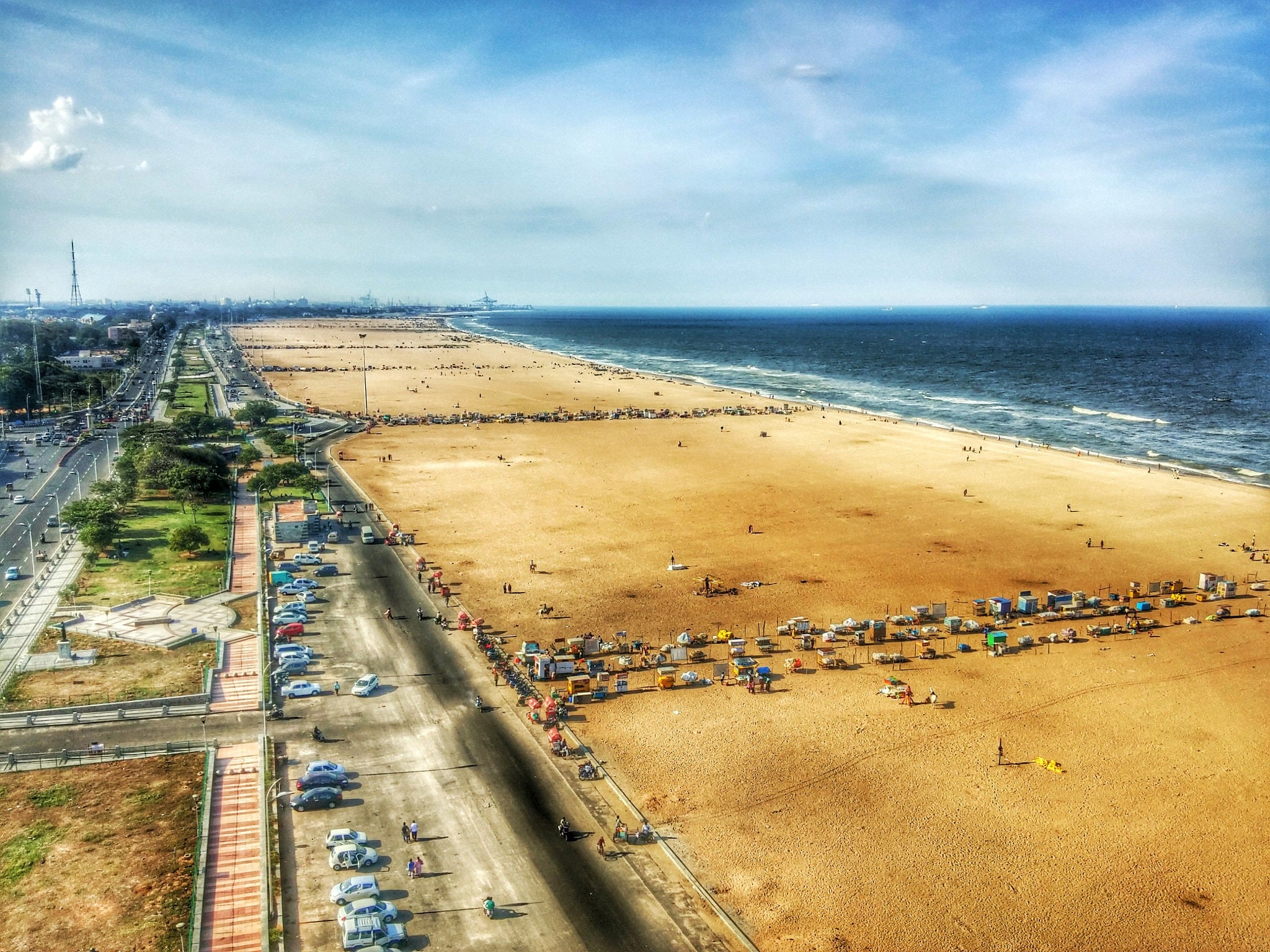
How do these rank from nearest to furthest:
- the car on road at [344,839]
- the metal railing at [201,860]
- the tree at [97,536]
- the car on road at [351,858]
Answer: the metal railing at [201,860] → the car on road at [351,858] → the car on road at [344,839] → the tree at [97,536]

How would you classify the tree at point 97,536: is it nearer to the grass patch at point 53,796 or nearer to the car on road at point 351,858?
the grass patch at point 53,796

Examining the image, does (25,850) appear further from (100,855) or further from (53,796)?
(53,796)

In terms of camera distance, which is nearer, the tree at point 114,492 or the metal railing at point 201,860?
the metal railing at point 201,860

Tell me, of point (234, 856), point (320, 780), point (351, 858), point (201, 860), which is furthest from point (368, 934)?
point (320, 780)

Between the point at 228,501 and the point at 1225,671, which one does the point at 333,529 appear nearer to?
the point at 228,501

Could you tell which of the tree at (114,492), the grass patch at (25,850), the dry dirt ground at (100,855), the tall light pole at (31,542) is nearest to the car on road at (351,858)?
the dry dirt ground at (100,855)

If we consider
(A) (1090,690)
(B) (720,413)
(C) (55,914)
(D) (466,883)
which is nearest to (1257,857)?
(A) (1090,690)
